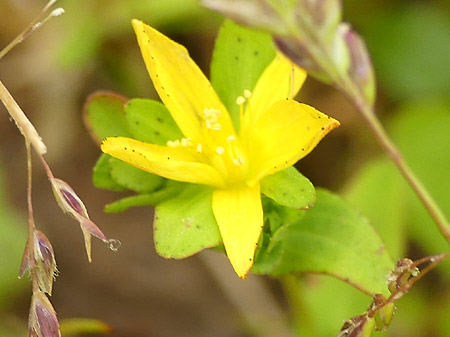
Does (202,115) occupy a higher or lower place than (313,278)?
higher

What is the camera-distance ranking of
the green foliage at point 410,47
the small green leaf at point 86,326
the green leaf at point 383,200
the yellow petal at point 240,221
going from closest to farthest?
the yellow petal at point 240,221 < the small green leaf at point 86,326 < the green leaf at point 383,200 < the green foliage at point 410,47

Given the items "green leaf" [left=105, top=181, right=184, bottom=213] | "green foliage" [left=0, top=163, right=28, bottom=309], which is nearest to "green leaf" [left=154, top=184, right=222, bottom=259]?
"green leaf" [left=105, top=181, right=184, bottom=213]

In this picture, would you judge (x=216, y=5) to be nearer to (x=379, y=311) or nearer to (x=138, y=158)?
(x=138, y=158)

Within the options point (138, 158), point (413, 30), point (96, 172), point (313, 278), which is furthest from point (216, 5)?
point (413, 30)

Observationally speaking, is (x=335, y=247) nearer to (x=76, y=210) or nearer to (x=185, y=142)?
(x=185, y=142)

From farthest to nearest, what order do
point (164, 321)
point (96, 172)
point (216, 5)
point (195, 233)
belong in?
point (164, 321) < point (96, 172) < point (195, 233) < point (216, 5)

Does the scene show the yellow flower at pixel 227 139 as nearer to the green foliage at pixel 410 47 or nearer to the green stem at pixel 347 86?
the green stem at pixel 347 86

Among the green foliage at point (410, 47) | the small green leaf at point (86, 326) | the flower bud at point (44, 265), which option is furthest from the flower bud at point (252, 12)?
the green foliage at point (410, 47)

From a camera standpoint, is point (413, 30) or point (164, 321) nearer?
point (164, 321)
